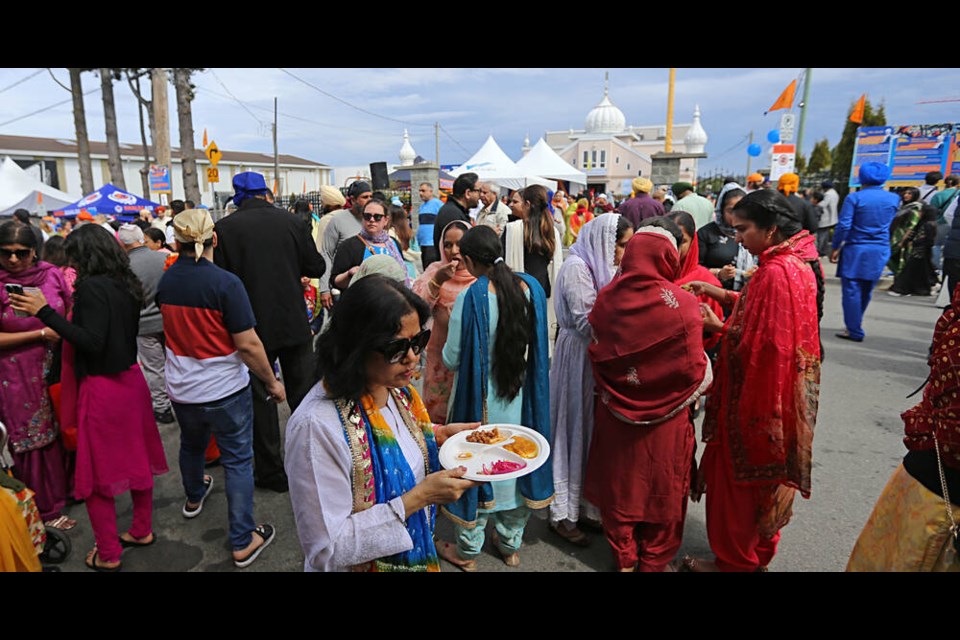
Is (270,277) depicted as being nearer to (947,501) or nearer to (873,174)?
(947,501)

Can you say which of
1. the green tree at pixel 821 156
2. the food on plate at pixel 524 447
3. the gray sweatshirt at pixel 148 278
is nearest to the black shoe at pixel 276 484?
the gray sweatshirt at pixel 148 278

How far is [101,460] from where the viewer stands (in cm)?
281

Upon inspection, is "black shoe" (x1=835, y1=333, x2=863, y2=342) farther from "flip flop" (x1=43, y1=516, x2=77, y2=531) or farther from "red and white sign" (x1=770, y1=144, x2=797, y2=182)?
"flip flop" (x1=43, y1=516, x2=77, y2=531)

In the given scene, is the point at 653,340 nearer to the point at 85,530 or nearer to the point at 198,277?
the point at 198,277

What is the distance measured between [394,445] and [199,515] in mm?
2685

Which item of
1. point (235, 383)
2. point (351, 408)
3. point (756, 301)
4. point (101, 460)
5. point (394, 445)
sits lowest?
point (101, 460)

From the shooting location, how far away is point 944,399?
168 cm

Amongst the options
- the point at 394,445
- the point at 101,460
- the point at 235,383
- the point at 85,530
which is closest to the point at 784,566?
the point at 394,445

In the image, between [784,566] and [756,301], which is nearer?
[756,301]

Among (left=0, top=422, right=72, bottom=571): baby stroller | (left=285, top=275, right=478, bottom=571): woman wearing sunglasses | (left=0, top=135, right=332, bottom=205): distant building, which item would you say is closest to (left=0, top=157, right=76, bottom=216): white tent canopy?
(left=0, top=135, right=332, bottom=205): distant building

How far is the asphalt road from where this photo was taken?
9.78ft

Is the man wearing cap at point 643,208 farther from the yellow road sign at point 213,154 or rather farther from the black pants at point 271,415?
the yellow road sign at point 213,154

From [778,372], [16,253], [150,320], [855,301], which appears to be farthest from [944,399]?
[855,301]

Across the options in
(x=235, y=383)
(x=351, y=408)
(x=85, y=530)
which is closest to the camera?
(x=351, y=408)
